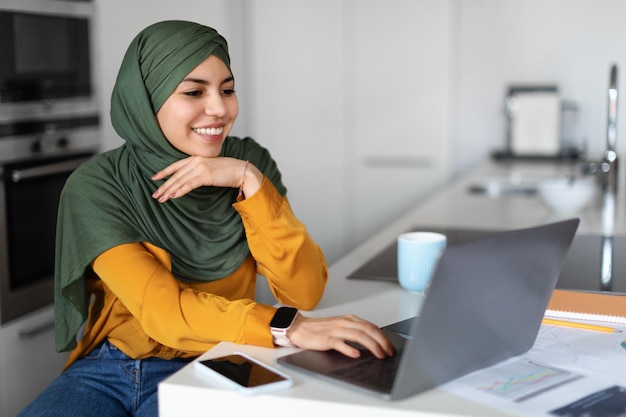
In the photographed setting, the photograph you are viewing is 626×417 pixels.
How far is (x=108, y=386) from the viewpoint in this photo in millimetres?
1639

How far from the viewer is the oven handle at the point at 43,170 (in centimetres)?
242

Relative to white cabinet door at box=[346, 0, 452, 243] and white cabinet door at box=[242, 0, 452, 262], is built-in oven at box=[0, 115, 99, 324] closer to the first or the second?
white cabinet door at box=[242, 0, 452, 262]

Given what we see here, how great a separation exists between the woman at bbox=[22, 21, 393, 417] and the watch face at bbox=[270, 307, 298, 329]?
18cm

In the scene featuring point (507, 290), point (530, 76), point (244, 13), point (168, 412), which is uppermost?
point (244, 13)

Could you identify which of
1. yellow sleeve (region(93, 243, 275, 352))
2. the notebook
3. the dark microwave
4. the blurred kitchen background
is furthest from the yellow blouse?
the blurred kitchen background

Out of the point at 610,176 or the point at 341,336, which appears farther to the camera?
the point at 610,176

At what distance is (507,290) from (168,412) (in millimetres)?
515

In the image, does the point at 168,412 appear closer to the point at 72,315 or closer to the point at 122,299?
the point at 122,299

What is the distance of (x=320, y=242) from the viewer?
14.1 ft

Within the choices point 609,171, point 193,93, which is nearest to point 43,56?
point 193,93

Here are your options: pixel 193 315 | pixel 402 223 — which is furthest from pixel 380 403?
pixel 402 223

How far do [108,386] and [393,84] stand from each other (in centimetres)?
276

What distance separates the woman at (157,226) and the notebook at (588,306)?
0.46m

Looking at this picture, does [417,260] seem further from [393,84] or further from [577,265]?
[393,84]
